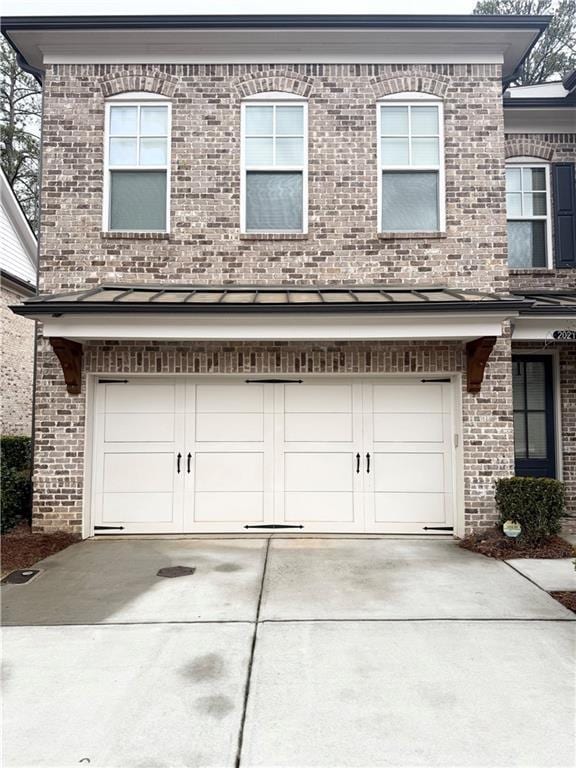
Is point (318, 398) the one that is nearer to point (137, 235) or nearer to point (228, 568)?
point (228, 568)

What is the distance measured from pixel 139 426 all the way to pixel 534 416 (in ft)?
20.4

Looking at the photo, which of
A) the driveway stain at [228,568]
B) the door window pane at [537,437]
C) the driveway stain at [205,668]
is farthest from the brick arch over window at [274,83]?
the driveway stain at [205,668]

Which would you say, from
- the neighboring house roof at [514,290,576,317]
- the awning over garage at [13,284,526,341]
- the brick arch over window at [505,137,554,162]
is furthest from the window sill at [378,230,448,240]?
the brick arch over window at [505,137,554,162]

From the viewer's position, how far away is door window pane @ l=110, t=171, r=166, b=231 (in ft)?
24.6

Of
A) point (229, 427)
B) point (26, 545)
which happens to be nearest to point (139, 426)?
point (229, 427)

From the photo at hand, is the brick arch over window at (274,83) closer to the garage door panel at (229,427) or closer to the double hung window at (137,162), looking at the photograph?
the double hung window at (137,162)

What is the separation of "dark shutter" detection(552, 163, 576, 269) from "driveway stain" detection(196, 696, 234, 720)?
851 cm

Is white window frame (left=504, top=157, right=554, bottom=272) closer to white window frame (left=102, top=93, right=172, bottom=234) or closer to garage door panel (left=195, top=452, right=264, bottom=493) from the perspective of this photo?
garage door panel (left=195, top=452, right=264, bottom=493)

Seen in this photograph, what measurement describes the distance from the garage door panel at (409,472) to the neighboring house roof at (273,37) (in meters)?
5.51

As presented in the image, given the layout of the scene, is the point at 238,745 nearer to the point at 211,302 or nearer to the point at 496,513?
the point at 211,302

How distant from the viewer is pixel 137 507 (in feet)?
23.9

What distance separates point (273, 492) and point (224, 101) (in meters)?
5.45

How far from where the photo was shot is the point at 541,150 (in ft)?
29.8

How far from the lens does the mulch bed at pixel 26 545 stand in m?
6.01
